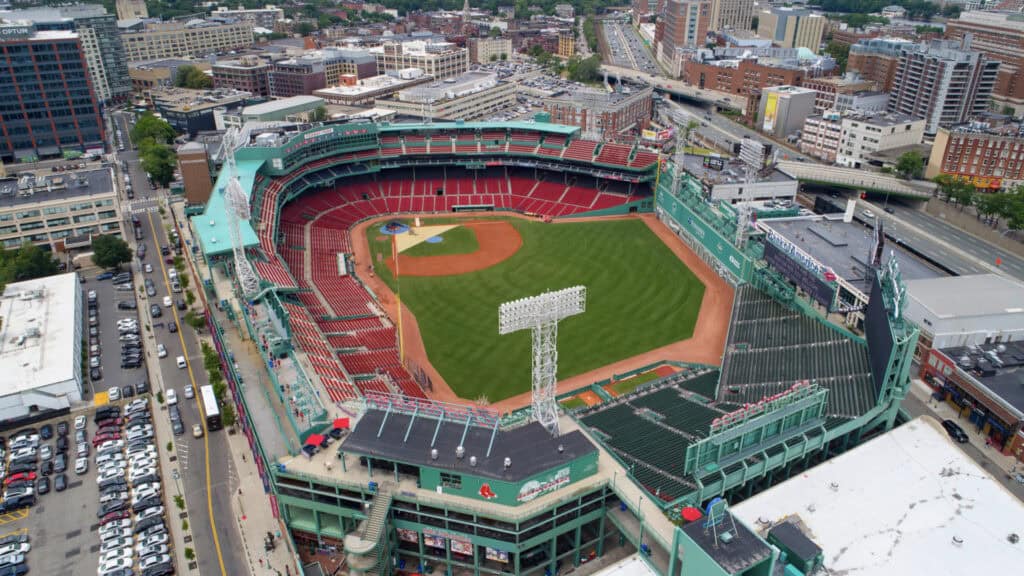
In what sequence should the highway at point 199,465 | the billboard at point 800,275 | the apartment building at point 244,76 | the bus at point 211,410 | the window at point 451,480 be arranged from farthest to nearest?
the apartment building at point 244,76, the billboard at point 800,275, the bus at point 211,410, the highway at point 199,465, the window at point 451,480

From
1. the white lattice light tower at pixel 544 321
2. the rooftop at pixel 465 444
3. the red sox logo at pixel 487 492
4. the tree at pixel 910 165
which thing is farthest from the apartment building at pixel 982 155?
the red sox logo at pixel 487 492

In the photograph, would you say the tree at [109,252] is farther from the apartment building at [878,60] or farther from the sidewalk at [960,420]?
the apartment building at [878,60]

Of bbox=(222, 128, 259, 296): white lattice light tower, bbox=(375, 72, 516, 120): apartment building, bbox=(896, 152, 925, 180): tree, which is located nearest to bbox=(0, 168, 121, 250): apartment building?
bbox=(222, 128, 259, 296): white lattice light tower

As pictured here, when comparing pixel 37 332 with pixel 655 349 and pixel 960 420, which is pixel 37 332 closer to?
pixel 655 349

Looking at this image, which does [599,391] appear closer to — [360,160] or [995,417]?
[995,417]

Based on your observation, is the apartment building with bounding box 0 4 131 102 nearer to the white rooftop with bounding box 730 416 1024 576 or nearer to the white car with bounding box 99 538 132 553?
the white car with bounding box 99 538 132 553

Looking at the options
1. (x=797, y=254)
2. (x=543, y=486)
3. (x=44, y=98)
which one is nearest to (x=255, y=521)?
(x=543, y=486)
